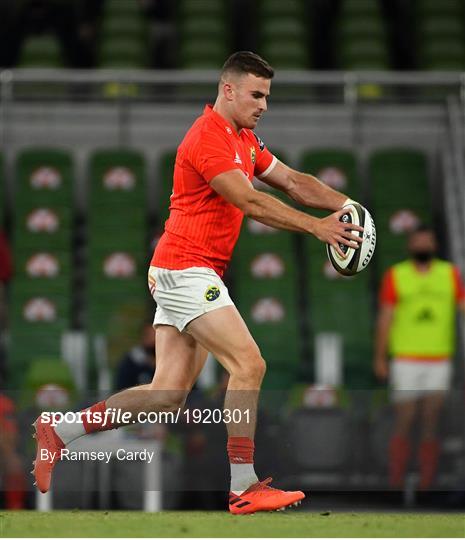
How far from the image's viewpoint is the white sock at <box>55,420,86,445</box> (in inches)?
267

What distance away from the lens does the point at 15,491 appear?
26.8ft

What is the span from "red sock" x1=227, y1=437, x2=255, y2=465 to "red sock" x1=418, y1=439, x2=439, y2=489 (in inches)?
89.3

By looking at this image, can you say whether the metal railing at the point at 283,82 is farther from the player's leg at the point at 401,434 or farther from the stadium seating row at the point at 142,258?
the player's leg at the point at 401,434

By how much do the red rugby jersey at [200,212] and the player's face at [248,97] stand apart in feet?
A: 0.26

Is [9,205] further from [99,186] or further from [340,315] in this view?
[340,315]

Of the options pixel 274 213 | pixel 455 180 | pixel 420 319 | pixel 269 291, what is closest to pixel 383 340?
pixel 420 319

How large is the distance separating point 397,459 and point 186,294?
243cm

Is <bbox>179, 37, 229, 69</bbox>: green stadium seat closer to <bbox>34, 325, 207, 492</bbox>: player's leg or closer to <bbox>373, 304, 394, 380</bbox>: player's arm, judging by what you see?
<bbox>373, 304, 394, 380</bbox>: player's arm

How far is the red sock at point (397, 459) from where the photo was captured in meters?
8.56

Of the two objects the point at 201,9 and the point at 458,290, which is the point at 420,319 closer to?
the point at 458,290

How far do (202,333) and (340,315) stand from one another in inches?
211

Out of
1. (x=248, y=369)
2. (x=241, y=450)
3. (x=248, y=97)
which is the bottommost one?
(x=241, y=450)

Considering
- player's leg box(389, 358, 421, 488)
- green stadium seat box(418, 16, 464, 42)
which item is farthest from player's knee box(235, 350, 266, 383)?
green stadium seat box(418, 16, 464, 42)

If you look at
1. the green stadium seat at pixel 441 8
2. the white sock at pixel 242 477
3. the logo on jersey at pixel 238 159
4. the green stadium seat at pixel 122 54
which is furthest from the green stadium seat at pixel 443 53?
the white sock at pixel 242 477
